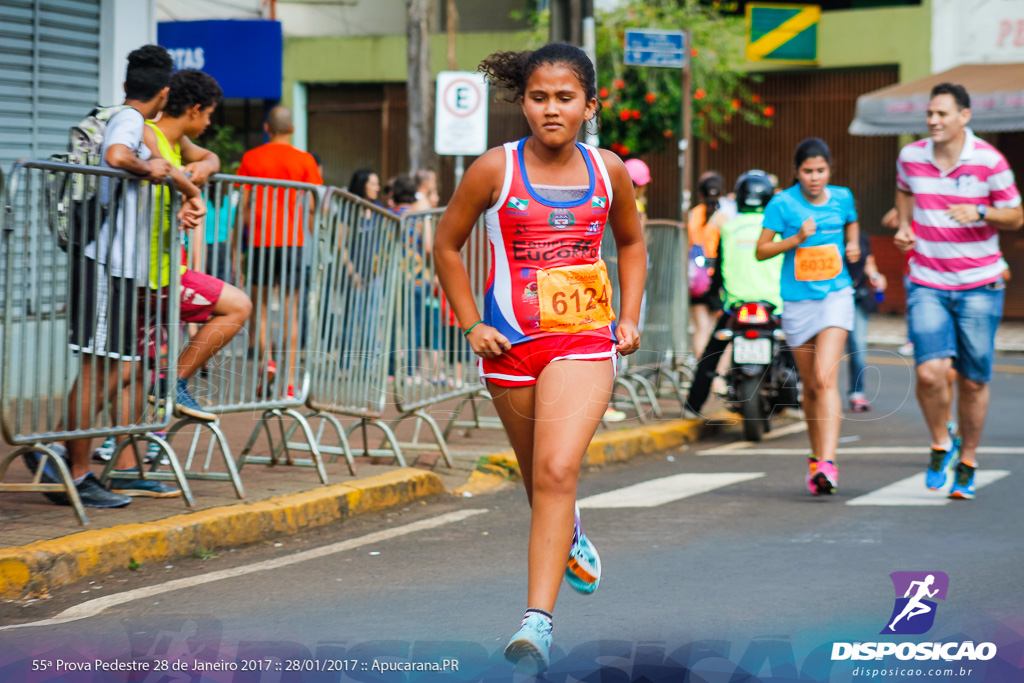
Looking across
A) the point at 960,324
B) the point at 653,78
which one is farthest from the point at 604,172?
the point at 653,78

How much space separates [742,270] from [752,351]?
2.09 feet

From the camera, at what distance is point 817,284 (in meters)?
7.73

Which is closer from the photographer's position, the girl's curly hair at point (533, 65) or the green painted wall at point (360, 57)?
the girl's curly hair at point (533, 65)

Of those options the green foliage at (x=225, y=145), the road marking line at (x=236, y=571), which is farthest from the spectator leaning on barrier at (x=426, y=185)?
the green foliage at (x=225, y=145)

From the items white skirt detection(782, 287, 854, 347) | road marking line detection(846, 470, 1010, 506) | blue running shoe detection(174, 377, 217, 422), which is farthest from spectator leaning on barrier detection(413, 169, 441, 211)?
blue running shoe detection(174, 377, 217, 422)

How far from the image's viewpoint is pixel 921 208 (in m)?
7.59

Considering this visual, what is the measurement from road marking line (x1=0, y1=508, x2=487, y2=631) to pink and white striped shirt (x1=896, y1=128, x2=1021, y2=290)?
2.68 metres

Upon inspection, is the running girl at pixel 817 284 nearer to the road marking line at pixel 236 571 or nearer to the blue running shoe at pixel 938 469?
the blue running shoe at pixel 938 469

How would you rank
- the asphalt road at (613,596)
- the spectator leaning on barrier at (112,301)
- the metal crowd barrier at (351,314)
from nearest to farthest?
the asphalt road at (613,596)
the spectator leaning on barrier at (112,301)
the metal crowd barrier at (351,314)

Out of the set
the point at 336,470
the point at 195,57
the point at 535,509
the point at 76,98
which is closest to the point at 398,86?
the point at 195,57

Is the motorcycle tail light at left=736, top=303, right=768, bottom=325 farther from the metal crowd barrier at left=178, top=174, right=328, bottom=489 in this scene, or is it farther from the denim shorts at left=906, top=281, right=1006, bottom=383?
the metal crowd barrier at left=178, top=174, right=328, bottom=489

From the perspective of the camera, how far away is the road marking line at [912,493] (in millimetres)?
7438

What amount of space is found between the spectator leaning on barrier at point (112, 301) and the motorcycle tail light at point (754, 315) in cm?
480

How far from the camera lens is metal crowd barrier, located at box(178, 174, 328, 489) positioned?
6.94 m
